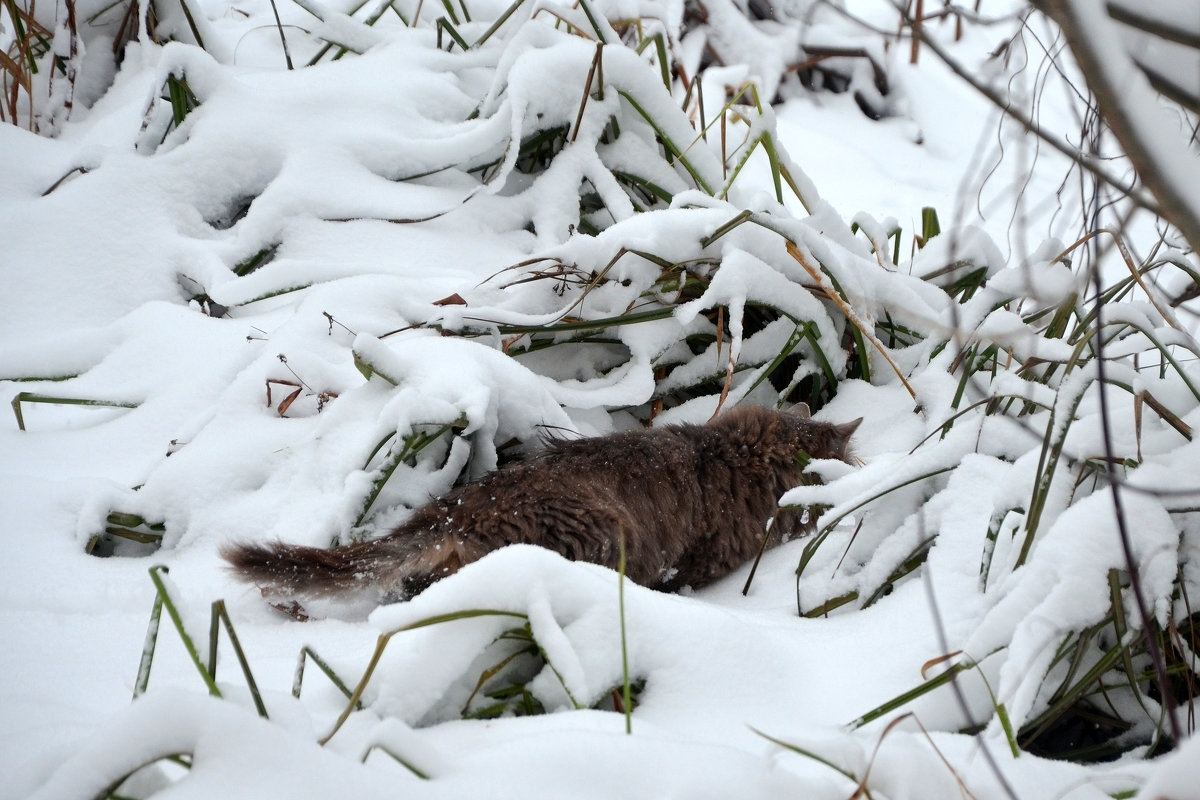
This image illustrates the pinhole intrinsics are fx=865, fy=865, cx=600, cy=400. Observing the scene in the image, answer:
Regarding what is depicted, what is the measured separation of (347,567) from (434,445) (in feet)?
1.52

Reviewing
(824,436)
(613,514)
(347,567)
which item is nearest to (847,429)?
(824,436)

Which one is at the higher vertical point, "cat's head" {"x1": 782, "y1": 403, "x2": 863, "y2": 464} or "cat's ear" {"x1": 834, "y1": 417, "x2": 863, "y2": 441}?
"cat's ear" {"x1": 834, "y1": 417, "x2": 863, "y2": 441}

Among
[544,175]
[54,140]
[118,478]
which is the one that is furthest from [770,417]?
[54,140]

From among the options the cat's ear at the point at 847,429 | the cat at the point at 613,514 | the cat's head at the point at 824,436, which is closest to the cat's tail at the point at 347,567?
the cat at the point at 613,514

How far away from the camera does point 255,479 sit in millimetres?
2203

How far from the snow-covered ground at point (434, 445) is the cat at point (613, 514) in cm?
11

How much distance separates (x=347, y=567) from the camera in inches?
71.7

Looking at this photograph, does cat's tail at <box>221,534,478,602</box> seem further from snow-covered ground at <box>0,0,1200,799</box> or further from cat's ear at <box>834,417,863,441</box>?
cat's ear at <box>834,417,863,441</box>

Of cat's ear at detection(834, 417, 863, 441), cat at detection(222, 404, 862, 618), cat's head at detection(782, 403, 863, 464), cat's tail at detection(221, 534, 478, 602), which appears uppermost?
cat's ear at detection(834, 417, 863, 441)

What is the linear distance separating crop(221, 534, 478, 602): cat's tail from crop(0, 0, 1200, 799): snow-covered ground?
3.6 inches

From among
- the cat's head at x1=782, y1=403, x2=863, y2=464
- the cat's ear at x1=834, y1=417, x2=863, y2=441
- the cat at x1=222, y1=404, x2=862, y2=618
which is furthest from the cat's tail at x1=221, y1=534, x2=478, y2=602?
the cat's ear at x1=834, y1=417, x2=863, y2=441

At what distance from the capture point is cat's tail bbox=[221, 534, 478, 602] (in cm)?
176

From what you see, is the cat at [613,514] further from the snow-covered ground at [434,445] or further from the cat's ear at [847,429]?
the snow-covered ground at [434,445]

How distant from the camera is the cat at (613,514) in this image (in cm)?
182
